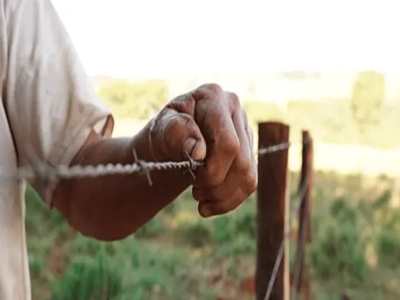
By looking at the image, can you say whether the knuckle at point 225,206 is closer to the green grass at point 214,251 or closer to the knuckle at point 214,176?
the knuckle at point 214,176

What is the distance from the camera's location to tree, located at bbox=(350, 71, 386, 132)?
246 cm

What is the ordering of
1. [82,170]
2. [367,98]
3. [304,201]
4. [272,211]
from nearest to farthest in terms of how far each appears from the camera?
1. [82,170]
2. [272,211]
3. [304,201]
4. [367,98]

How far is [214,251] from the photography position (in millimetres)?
2234

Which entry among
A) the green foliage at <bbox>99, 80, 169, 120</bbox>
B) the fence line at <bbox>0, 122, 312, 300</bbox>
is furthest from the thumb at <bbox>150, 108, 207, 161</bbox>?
the green foliage at <bbox>99, 80, 169, 120</bbox>

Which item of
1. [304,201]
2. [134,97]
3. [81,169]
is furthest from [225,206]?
[134,97]

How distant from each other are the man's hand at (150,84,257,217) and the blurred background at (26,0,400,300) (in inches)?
60.0

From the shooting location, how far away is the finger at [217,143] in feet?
1.32

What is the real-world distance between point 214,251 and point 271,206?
4.20 ft

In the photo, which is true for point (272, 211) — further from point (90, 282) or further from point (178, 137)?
point (90, 282)

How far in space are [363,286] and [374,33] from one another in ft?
3.25

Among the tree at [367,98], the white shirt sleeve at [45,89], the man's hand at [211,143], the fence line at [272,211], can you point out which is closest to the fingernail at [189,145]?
the man's hand at [211,143]

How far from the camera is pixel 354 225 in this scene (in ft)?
7.64

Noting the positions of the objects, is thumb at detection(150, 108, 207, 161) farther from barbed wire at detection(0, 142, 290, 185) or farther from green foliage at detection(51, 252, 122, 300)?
green foliage at detection(51, 252, 122, 300)

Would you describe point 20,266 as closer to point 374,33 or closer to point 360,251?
point 360,251
